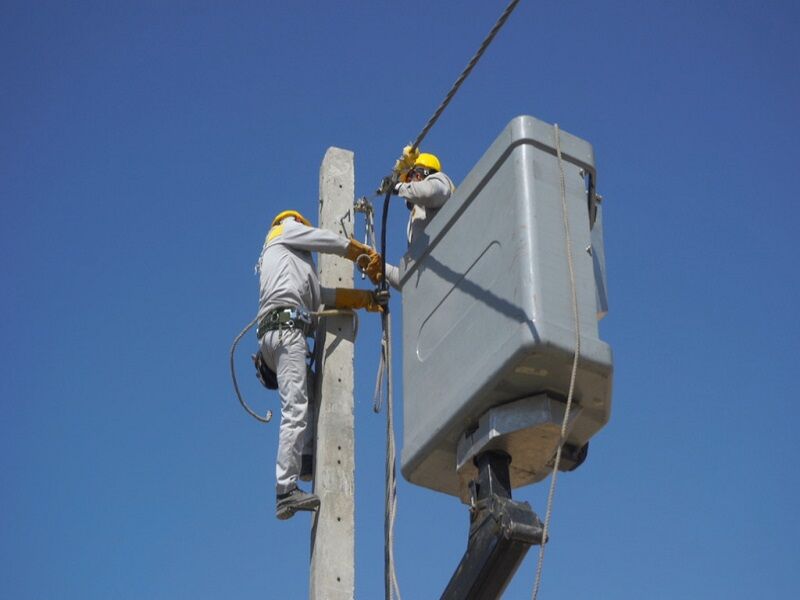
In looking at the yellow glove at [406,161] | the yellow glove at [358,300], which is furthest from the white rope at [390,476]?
the yellow glove at [406,161]

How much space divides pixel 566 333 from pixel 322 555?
1668 mm

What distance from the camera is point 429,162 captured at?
675cm

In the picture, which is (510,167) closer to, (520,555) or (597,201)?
(597,201)

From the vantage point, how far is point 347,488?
5.43 m

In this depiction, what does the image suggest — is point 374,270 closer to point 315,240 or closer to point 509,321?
point 315,240

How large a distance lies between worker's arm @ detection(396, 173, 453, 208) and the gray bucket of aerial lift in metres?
0.88

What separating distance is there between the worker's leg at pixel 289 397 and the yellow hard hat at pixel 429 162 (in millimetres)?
1270

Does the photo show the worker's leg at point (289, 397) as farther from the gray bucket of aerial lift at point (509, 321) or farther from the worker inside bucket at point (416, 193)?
the gray bucket of aerial lift at point (509, 321)

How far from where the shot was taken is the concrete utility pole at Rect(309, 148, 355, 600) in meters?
5.16

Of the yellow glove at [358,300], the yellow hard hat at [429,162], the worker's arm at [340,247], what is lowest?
the yellow glove at [358,300]

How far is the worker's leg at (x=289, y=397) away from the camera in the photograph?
5.60m

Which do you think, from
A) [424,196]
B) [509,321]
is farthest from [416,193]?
[509,321]

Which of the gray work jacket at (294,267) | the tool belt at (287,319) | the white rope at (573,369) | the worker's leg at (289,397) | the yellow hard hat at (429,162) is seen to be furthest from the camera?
the yellow hard hat at (429,162)

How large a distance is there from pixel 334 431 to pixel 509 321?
1.62 m
